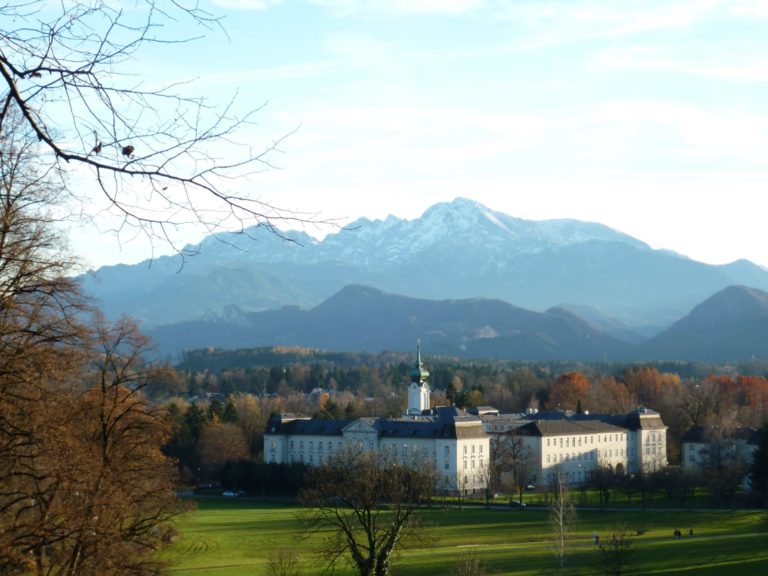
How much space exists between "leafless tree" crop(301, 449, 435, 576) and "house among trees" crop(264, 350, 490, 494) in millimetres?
19688

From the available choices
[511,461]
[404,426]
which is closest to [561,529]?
[511,461]

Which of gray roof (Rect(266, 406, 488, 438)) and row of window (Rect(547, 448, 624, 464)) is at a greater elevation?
gray roof (Rect(266, 406, 488, 438))

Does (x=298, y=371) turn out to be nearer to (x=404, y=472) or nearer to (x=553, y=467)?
(x=553, y=467)

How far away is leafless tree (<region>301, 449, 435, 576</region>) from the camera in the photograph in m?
30.6

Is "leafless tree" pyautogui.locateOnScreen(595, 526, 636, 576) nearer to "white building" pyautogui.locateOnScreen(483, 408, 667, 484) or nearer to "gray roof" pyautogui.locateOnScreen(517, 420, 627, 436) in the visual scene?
"white building" pyautogui.locateOnScreen(483, 408, 667, 484)

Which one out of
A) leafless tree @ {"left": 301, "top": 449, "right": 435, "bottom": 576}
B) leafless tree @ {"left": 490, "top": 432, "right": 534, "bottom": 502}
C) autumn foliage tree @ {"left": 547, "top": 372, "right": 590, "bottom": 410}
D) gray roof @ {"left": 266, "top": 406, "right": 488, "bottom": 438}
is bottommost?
leafless tree @ {"left": 301, "top": 449, "right": 435, "bottom": 576}

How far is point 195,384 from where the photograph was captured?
16425 centimetres

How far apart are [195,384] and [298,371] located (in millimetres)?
18831

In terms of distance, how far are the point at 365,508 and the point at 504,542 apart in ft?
77.0

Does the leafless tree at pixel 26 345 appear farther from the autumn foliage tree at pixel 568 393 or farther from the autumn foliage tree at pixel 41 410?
the autumn foliage tree at pixel 568 393

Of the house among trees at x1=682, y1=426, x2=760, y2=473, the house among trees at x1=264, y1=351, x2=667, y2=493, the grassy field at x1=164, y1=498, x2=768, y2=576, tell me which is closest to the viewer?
the grassy field at x1=164, y1=498, x2=768, y2=576

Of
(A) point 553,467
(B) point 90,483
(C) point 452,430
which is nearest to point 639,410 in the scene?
(A) point 553,467

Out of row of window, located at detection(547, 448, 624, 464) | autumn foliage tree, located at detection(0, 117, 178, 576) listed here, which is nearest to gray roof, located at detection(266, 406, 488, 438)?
row of window, located at detection(547, 448, 624, 464)

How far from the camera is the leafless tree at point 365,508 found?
30562 mm
